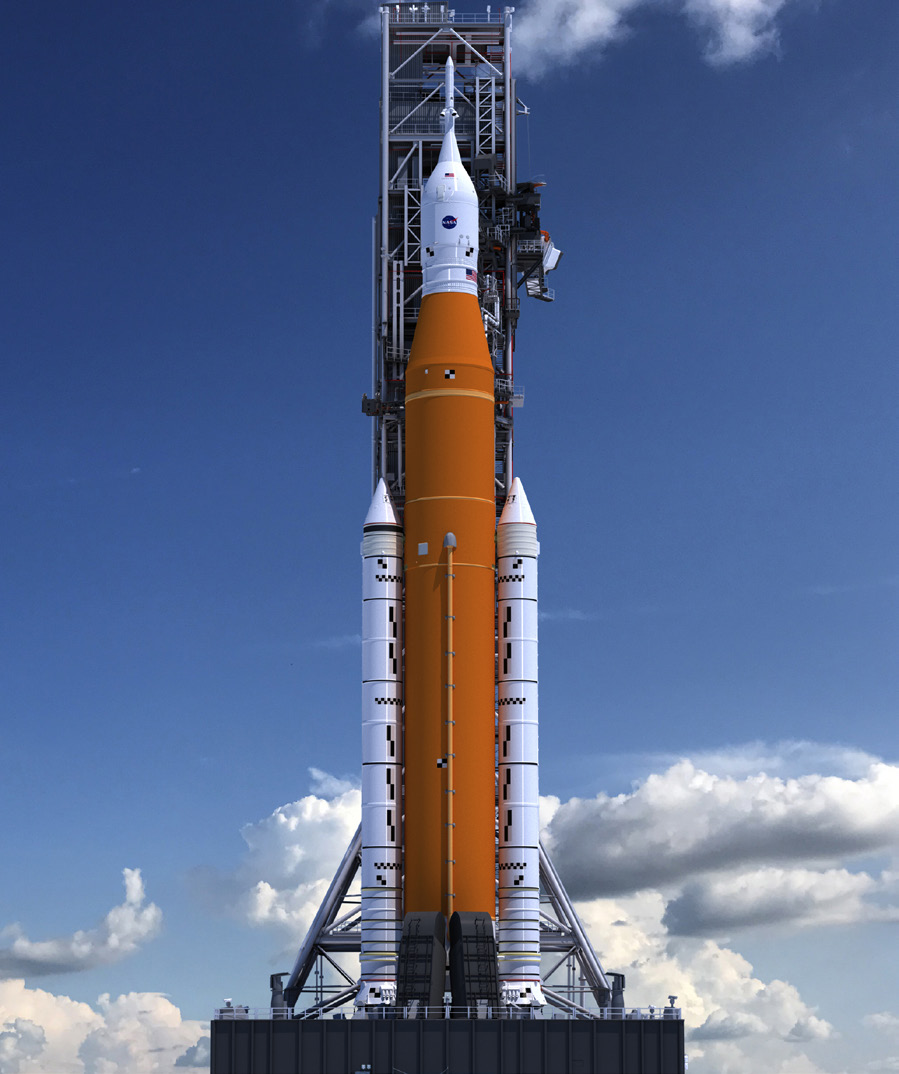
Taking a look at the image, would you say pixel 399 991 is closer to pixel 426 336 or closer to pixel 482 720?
pixel 482 720

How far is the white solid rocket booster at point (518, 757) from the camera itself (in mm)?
59031

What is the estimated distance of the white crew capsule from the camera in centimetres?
6419

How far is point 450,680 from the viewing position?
59.2 meters

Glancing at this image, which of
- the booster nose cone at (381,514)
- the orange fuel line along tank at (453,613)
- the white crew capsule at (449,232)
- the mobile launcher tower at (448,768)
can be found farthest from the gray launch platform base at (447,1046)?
the white crew capsule at (449,232)

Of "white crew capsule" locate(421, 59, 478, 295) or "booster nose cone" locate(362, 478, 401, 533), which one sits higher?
"white crew capsule" locate(421, 59, 478, 295)

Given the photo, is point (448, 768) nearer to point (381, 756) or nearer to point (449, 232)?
point (381, 756)

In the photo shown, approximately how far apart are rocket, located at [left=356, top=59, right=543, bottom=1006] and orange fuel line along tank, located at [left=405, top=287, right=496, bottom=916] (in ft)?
0.16

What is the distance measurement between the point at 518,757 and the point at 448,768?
309 centimetres

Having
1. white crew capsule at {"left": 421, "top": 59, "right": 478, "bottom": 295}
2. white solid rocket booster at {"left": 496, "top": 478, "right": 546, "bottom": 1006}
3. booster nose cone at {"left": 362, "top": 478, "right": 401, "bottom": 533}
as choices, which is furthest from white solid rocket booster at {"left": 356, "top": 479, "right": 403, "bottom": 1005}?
white crew capsule at {"left": 421, "top": 59, "right": 478, "bottom": 295}

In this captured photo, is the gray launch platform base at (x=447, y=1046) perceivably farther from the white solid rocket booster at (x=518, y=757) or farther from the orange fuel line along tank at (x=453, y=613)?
the orange fuel line along tank at (x=453, y=613)

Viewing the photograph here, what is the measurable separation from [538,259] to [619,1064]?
32.6 meters

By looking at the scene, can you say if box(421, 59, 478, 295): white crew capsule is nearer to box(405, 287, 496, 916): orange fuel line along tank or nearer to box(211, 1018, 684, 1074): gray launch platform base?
box(405, 287, 496, 916): orange fuel line along tank

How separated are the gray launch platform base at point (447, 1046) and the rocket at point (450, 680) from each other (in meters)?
4.37

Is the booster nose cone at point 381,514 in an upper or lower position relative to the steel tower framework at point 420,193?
lower
